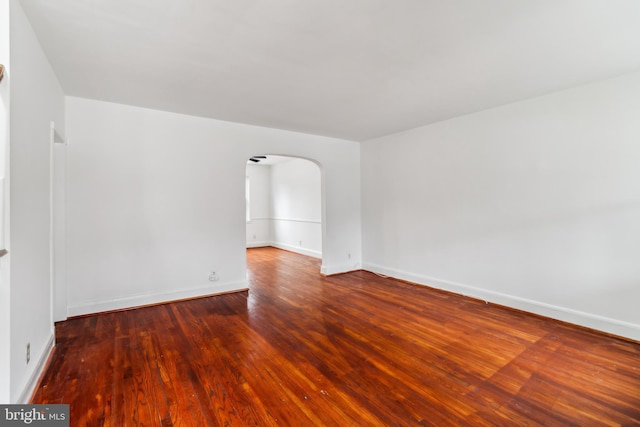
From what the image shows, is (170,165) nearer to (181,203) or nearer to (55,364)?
(181,203)

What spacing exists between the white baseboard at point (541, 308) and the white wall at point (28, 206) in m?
4.57

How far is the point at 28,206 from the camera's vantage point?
1.97 m

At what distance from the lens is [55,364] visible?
2334mm

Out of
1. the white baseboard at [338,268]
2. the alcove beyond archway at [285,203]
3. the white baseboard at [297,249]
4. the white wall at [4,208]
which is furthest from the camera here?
the alcove beyond archway at [285,203]

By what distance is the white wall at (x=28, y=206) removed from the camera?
1725 mm

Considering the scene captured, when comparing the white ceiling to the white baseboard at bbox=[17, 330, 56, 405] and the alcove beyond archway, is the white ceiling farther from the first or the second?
the alcove beyond archway

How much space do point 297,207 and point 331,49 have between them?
5.81 metres

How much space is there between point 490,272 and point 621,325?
1262 millimetres

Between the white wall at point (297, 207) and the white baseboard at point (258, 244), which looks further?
the white baseboard at point (258, 244)

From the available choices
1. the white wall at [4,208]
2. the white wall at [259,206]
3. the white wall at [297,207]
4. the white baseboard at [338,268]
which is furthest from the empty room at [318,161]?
the white wall at [259,206]

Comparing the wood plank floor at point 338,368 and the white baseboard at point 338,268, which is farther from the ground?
the white baseboard at point 338,268

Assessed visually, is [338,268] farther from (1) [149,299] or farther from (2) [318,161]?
(1) [149,299]

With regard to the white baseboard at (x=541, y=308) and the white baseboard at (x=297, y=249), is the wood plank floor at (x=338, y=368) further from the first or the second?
the white baseboard at (x=297, y=249)

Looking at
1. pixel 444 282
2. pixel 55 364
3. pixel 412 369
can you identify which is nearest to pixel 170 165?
pixel 55 364
